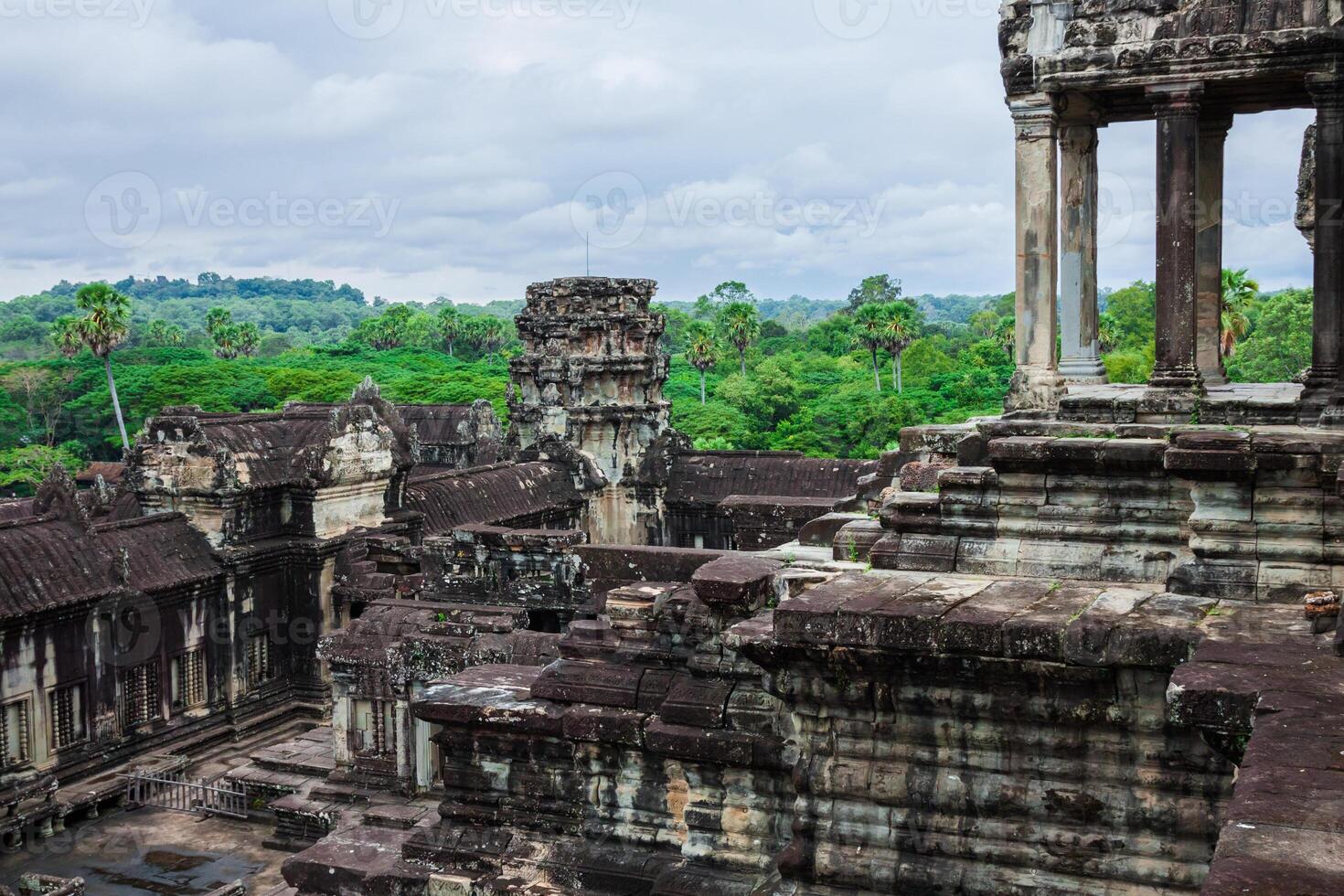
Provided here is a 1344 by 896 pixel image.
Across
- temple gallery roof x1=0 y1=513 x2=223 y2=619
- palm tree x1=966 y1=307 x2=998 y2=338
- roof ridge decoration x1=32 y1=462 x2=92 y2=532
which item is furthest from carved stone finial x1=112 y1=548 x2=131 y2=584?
palm tree x1=966 y1=307 x2=998 y2=338

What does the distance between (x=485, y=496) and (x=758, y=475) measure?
5.99 meters

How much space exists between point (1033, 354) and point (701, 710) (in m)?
4.95

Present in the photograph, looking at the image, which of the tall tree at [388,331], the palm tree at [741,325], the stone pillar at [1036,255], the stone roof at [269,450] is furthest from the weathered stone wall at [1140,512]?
the tall tree at [388,331]

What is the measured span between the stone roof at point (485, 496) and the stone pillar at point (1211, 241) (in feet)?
46.2

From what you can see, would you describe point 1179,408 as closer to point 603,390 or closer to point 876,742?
point 876,742

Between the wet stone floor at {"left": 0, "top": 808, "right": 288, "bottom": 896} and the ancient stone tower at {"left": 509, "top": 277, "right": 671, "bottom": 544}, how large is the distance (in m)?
12.2

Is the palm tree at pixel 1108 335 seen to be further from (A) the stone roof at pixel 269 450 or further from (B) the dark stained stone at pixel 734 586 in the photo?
(B) the dark stained stone at pixel 734 586

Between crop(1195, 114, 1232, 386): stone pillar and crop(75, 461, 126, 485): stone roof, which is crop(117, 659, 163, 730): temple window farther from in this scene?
crop(75, 461, 126, 485): stone roof

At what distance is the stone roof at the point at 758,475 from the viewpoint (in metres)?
26.3

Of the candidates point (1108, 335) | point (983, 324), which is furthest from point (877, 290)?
point (1108, 335)

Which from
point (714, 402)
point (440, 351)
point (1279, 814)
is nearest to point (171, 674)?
point (1279, 814)

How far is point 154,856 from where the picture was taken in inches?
664

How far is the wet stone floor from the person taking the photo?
15906 mm

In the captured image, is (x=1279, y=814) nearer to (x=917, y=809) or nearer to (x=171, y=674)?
(x=917, y=809)
